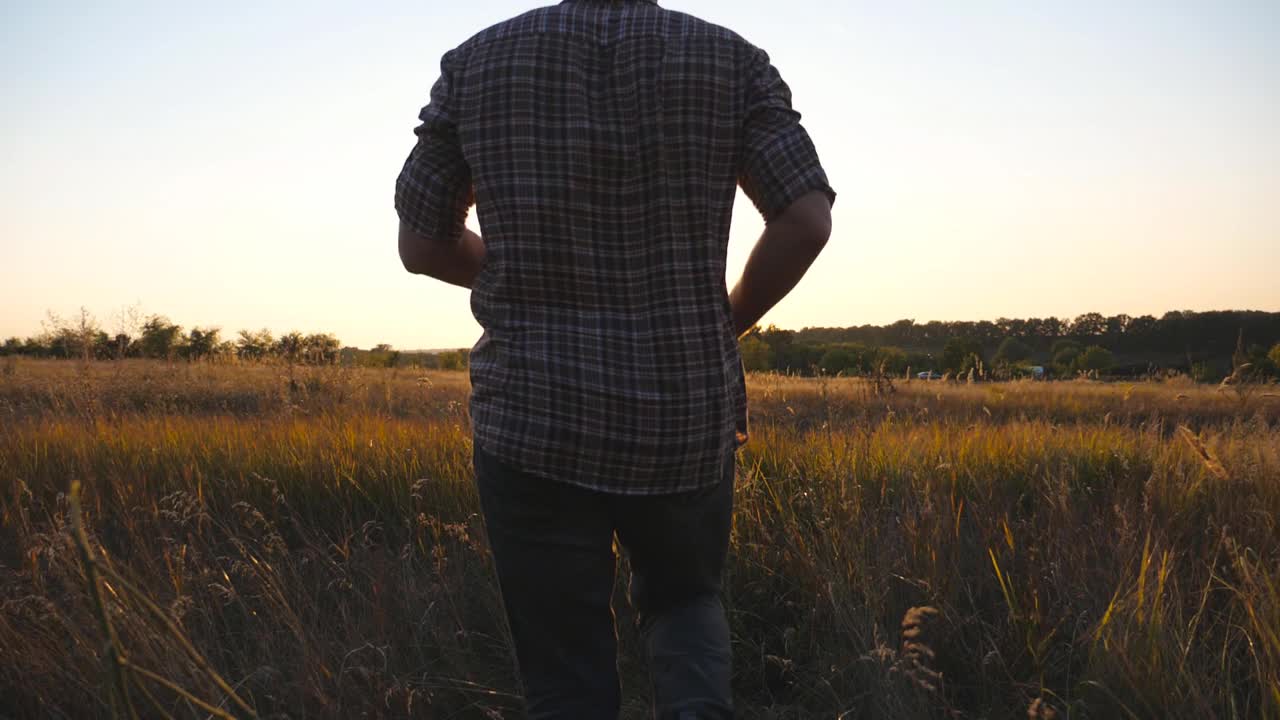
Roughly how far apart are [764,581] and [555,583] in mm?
1703

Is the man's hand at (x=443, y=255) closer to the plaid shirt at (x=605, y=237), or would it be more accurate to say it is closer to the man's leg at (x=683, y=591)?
the plaid shirt at (x=605, y=237)

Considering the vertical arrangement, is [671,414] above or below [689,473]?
above

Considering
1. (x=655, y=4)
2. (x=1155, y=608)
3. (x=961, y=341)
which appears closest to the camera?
(x=655, y=4)

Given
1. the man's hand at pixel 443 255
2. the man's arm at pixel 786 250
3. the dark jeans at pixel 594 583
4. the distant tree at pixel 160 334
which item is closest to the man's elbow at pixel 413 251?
the man's hand at pixel 443 255

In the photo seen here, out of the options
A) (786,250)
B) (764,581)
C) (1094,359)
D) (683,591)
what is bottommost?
(764,581)

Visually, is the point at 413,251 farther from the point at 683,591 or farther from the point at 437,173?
the point at 683,591

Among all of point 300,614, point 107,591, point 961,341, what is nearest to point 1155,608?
point 300,614

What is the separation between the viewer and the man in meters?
1.55

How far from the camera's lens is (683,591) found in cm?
172

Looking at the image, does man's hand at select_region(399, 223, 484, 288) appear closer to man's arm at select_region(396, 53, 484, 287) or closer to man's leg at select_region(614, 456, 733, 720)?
man's arm at select_region(396, 53, 484, 287)

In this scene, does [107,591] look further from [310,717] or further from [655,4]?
[655,4]

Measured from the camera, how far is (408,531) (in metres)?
3.63

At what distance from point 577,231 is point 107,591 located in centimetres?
234

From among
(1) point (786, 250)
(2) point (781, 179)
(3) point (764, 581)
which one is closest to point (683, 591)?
(1) point (786, 250)
